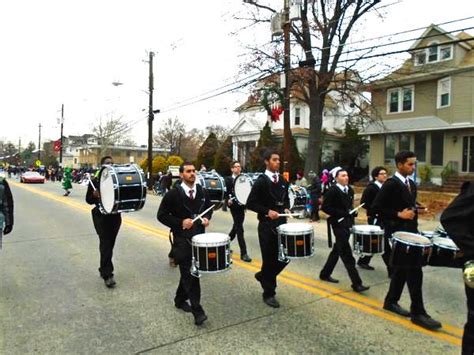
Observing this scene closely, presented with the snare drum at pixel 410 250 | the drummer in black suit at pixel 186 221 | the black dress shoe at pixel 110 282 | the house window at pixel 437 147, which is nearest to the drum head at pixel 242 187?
the black dress shoe at pixel 110 282

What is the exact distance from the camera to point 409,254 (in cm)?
448

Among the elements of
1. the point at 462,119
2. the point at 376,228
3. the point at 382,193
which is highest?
the point at 462,119

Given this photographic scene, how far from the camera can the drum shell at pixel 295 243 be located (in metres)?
5.18

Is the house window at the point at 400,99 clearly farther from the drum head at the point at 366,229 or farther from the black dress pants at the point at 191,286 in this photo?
the black dress pants at the point at 191,286

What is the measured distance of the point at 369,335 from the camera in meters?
4.36

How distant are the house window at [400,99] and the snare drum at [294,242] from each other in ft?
82.0

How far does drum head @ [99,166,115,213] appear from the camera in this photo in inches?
246

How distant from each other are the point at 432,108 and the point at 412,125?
1547 millimetres

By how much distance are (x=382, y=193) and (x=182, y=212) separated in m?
2.51

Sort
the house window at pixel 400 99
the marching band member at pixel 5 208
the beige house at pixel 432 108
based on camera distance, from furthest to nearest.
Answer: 1. the house window at pixel 400 99
2. the beige house at pixel 432 108
3. the marching band member at pixel 5 208

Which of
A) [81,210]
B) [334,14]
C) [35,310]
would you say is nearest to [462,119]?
[334,14]

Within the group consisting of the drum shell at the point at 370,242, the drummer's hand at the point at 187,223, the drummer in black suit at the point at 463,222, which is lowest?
the drum shell at the point at 370,242

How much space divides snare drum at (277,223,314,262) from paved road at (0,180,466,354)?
656mm

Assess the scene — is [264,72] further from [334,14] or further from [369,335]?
[369,335]
